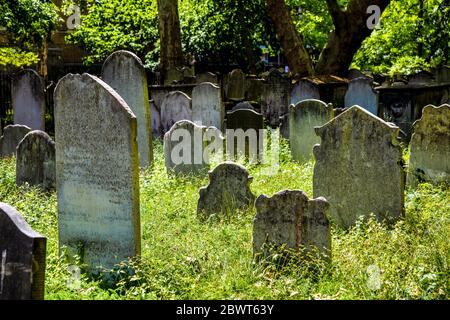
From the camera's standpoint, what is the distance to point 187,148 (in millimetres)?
9641

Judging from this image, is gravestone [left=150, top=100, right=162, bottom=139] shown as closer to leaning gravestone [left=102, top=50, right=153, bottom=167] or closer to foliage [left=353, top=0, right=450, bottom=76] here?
leaning gravestone [left=102, top=50, right=153, bottom=167]

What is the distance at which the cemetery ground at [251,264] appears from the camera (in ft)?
16.8

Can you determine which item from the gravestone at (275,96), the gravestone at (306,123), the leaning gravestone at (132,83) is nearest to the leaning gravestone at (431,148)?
the gravestone at (306,123)

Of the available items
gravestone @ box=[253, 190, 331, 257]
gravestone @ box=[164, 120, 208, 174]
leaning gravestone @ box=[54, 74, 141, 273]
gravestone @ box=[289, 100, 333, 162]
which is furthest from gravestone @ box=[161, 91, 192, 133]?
gravestone @ box=[253, 190, 331, 257]

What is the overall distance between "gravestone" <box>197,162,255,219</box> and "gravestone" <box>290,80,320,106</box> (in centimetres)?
681

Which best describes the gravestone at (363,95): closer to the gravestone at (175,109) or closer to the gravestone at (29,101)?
the gravestone at (175,109)

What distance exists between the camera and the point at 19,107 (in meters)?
13.0

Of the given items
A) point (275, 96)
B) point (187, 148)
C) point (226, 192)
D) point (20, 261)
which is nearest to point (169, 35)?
point (275, 96)

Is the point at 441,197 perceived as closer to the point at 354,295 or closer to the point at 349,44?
the point at 354,295

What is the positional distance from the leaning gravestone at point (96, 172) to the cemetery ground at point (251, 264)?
0.28 meters

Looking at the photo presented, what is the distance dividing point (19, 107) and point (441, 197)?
336 inches

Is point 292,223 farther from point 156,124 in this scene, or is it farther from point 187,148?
point 156,124

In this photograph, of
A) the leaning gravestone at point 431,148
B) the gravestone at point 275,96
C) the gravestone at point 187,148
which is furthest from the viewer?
the gravestone at point 275,96
